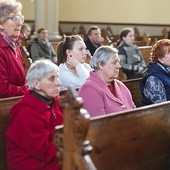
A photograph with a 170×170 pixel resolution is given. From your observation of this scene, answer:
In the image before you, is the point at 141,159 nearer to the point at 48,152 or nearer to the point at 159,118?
the point at 159,118

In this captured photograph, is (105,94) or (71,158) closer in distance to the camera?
(71,158)

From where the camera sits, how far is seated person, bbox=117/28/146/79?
6.46 m

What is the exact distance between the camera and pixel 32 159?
2746mm

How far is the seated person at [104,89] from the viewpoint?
3.24 metres

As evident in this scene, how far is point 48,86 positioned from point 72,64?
1090 mm

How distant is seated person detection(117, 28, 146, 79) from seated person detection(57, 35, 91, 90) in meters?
2.55

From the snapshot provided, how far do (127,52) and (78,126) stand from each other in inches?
184

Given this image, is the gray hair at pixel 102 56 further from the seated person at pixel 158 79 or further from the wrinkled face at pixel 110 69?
the seated person at pixel 158 79

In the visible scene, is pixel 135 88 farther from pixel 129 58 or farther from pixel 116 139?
pixel 129 58

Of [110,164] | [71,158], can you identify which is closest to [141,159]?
[110,164]

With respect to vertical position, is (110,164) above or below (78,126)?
below

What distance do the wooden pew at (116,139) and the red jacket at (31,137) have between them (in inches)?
12.5

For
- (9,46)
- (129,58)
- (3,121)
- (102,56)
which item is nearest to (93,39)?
(129,58)

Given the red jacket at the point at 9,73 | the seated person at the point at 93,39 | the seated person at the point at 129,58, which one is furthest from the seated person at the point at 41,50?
the red jacket at the point at 9,73
